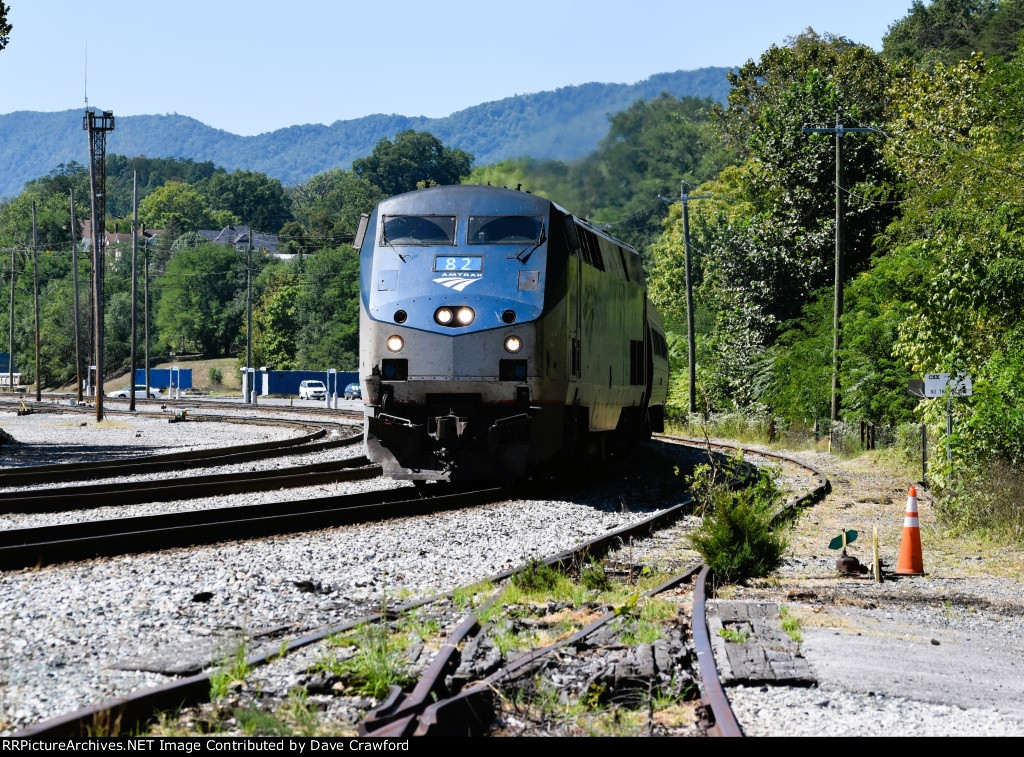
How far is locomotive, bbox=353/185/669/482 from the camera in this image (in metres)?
14.9

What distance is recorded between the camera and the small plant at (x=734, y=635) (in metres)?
7.32

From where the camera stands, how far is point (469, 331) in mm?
14891

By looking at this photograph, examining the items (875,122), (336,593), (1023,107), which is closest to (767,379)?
(875,122)

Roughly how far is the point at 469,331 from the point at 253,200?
187m

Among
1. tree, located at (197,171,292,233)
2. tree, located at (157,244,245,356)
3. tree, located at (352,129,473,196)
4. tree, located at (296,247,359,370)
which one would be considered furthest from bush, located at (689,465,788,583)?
tree, located at (197,171,292,233)

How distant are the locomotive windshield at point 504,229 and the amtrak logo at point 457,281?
0.56 metres

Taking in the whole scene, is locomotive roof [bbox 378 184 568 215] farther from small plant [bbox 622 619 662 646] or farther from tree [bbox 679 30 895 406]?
tree [bbox 679 30 895 406]

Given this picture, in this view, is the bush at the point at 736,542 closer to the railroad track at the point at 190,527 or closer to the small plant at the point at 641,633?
the small plant at the point at 641,633

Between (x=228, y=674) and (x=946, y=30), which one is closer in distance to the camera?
(x=228, y=674)

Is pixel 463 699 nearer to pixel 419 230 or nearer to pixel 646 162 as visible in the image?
pixel 419 230

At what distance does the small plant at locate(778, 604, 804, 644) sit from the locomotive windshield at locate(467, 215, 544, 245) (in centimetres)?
793

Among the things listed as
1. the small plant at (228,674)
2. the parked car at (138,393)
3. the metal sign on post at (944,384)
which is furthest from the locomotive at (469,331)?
the parked car at (138,393)

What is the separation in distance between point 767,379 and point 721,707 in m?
36.5

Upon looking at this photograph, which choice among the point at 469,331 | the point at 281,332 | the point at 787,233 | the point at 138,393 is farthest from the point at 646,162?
the point at 469,331
